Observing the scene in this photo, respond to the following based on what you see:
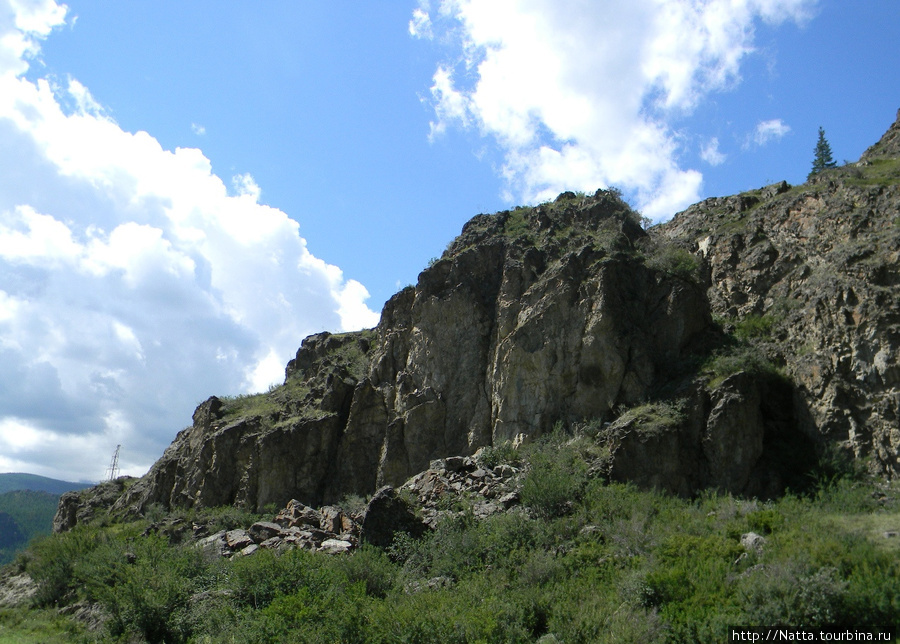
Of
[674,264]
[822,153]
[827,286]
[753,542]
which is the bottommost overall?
[753,542]

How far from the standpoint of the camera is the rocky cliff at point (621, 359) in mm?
21734

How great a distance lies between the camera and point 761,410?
907 inches

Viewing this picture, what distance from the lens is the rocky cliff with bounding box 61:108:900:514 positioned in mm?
21734

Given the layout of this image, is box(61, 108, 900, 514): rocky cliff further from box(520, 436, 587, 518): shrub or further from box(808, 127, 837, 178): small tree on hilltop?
box(808, 127, 837, 178): small tree on hilltop

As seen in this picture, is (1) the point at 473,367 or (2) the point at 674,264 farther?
(1) the point at 473,367

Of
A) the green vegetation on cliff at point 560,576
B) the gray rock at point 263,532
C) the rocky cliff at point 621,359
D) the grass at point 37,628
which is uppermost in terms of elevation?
the rocky cliff at point 621,359

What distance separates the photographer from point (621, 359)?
2527cm

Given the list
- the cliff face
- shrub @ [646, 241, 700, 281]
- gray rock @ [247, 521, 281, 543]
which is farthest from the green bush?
gray rock @ [247, 521, 281, 543]

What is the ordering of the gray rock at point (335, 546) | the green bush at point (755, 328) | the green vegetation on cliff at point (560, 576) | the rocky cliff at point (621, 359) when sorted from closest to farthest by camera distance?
the green vegetation on cliff at point (560, 576) < the gray rock at point (335, 546) < the rocky cliff at point (621, 359) < the green bush at point (755, 328)

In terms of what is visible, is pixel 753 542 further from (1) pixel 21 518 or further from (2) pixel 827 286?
(1) pixel 21 518

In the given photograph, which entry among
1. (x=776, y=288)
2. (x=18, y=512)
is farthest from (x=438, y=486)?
(x=18, y=512)

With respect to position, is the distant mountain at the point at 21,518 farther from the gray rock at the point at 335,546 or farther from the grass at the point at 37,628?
the gray rock at the point at 335,546

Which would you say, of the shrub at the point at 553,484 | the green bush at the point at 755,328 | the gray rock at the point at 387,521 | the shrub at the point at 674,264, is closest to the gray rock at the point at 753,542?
the shrub at the point at 553,484

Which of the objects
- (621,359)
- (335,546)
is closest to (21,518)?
(335,546)
